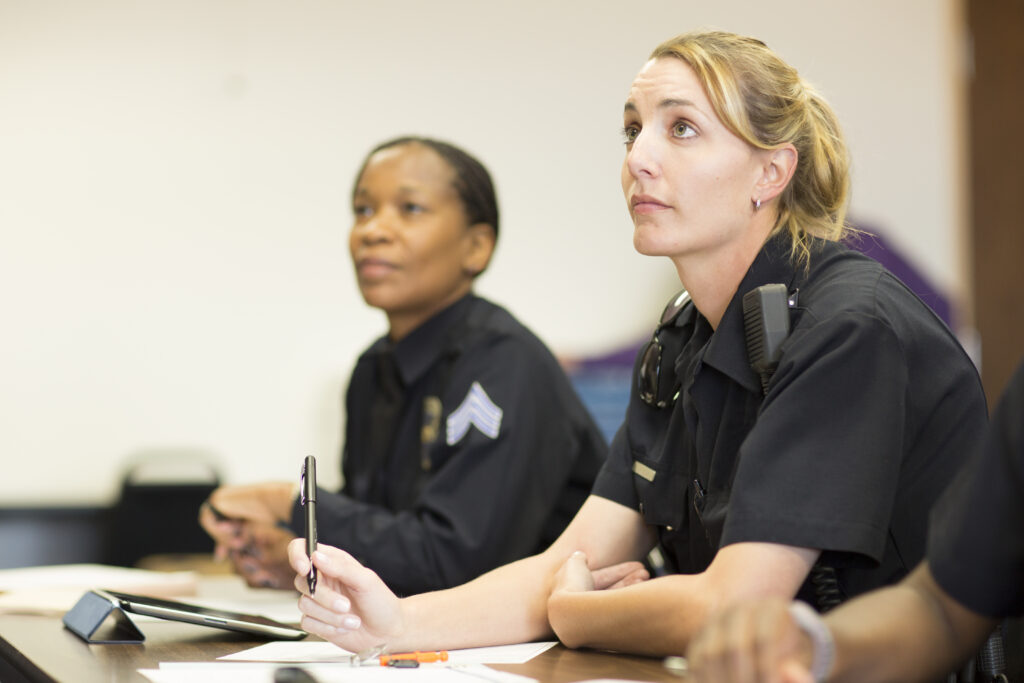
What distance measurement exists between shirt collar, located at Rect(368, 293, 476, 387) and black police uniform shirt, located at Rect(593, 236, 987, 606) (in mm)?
791

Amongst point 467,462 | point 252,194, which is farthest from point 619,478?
point 252,194

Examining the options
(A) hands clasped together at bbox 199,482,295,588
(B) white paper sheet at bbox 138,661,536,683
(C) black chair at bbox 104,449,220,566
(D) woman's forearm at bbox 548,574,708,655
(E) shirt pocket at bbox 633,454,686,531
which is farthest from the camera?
(C) black chair at bbox 104,449,220,566

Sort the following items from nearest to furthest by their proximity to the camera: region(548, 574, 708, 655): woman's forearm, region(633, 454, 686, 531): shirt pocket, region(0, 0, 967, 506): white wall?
region(548, 574, 708, 655): woman's forearm → region(633, 454, 686, 531): shirt pocket → region(0, 0, 967, 506): white wall

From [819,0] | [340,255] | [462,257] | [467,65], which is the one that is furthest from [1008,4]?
[462,257]

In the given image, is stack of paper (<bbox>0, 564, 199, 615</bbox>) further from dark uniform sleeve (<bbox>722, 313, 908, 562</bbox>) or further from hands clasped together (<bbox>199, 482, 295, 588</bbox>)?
dark uniform sleeve (<bbox>722, 313, 908, 562</bbox>)

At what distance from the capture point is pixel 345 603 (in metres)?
1.14

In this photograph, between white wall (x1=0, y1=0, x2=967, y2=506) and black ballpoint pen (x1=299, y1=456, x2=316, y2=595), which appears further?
white wall (x1=0, y1=0, x2=967, y2=506)

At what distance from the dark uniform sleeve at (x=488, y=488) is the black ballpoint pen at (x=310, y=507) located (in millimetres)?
633

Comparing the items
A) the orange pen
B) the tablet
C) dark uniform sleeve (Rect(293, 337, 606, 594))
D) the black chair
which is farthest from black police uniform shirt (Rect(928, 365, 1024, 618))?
the black chair

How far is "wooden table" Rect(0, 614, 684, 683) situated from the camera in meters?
1.04

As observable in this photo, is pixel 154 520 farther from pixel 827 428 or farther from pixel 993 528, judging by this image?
pixel 993 528

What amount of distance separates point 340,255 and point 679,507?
8.00 feet

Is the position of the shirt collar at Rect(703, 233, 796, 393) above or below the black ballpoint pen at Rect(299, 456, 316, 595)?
above

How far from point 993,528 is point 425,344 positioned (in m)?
1.44
